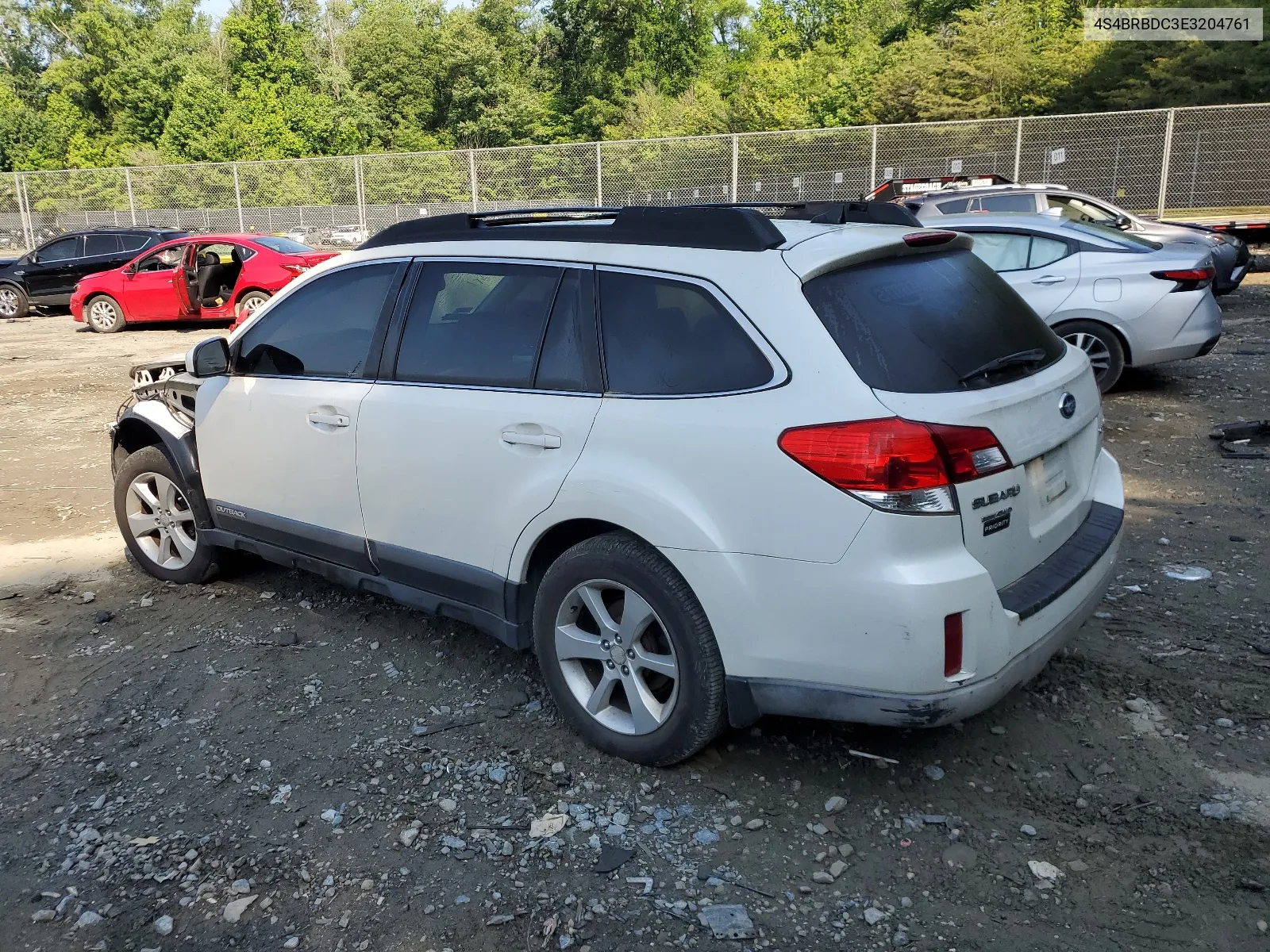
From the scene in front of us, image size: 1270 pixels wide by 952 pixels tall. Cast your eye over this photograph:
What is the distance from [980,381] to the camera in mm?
3070

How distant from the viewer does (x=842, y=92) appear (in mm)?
41250

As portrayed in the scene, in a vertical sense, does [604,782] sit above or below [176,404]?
below

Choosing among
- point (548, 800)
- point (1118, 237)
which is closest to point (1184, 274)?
point (1118, 237)

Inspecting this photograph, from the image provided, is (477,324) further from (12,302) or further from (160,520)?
(12,302)

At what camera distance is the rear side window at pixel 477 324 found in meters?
3.61

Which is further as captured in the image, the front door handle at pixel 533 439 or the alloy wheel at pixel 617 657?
the front door handle at pixel 533 439

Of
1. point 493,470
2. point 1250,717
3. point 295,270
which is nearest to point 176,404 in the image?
point 493,470

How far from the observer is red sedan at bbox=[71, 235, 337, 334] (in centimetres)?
1520

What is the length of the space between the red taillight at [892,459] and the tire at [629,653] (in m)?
0.62

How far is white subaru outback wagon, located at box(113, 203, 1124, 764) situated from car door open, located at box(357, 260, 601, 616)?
0.4 inches

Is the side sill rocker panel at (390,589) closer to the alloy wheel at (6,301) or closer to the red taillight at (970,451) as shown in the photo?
the red taillight at (970,451)

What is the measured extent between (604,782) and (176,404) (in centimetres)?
313

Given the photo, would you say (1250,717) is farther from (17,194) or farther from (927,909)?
(17,194)

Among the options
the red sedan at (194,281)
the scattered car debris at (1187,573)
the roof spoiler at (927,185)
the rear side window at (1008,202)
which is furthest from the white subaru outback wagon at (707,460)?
the roof spoiler at (927,185)
